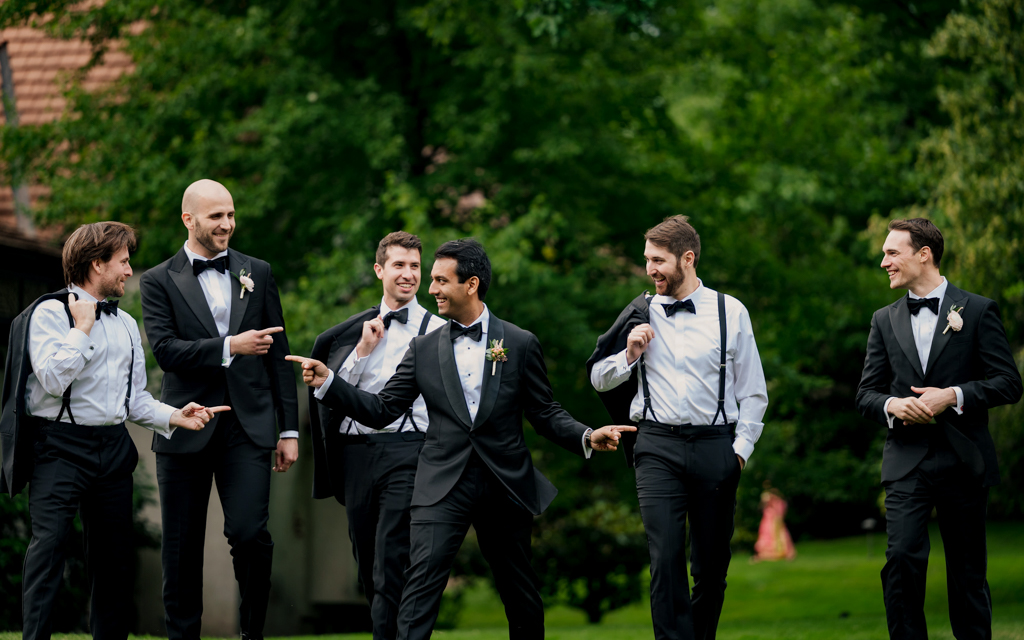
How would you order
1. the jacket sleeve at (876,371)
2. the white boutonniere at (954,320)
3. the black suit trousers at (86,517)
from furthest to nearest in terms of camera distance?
the jacket sleeve at (876,371) → the white boutonniere at (954,320) → the black suit trousers at (86,517)

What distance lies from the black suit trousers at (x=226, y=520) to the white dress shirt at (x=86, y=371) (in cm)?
29

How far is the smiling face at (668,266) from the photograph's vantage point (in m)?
6.11

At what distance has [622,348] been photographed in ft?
20.4

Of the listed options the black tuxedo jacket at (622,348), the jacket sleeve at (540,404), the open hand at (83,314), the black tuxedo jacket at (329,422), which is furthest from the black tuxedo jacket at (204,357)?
the black tuxedo jacket at (622,348)

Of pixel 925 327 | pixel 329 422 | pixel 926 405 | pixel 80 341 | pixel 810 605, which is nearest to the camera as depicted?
pixel 80 341

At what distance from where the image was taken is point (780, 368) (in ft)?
47.1

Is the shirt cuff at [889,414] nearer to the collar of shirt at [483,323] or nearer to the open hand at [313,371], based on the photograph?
the collar of shirt at [483,323]

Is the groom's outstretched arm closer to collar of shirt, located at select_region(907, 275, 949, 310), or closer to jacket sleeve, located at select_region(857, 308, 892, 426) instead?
jacket sleeve, located at select_region(857, 308, 892, 426)

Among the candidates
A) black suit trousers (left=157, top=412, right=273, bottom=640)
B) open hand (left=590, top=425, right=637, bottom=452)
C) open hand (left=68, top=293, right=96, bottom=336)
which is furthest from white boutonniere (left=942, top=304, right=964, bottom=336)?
open hand (left=68, top=293, right=96, bottom=336)

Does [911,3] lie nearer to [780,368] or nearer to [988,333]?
[780,368]

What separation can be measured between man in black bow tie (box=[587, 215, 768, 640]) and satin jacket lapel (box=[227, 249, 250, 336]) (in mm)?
2000

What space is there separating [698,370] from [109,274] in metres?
3.24

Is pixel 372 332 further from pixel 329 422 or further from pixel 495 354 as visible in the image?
pixel 329 422

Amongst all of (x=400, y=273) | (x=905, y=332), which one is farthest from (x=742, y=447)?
(x=400, y=273)
